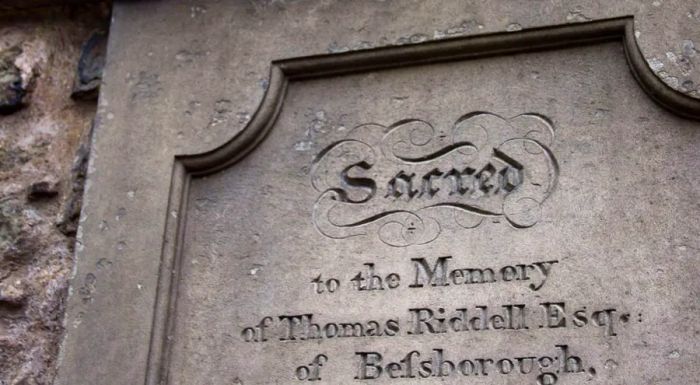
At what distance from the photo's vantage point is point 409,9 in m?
3.05

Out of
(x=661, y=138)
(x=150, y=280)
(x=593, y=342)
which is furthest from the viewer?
(x=150, y=280)

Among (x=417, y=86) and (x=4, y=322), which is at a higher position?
(x=417, y=86)

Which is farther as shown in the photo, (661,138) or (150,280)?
(150,280)

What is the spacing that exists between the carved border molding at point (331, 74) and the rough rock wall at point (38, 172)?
0.36 metres

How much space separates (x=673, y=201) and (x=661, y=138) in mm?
183

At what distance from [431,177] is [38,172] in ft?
4.13

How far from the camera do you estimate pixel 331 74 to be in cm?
308

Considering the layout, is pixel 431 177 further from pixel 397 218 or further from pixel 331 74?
pixel 331 74

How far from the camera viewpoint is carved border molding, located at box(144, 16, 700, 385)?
9.14ft

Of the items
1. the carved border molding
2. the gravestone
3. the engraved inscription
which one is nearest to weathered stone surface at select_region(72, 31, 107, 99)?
the gravestone

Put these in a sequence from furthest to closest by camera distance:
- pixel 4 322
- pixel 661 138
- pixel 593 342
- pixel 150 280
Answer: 1. pixel 4 322
2. pixel 150 280
3. pixel 661 138
4. pixel 593 342

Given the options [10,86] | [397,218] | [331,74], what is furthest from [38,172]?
[397,218]

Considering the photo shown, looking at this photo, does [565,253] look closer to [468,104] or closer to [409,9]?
[468,104]

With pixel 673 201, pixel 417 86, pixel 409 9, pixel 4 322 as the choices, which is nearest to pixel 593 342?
pixel 673 201
